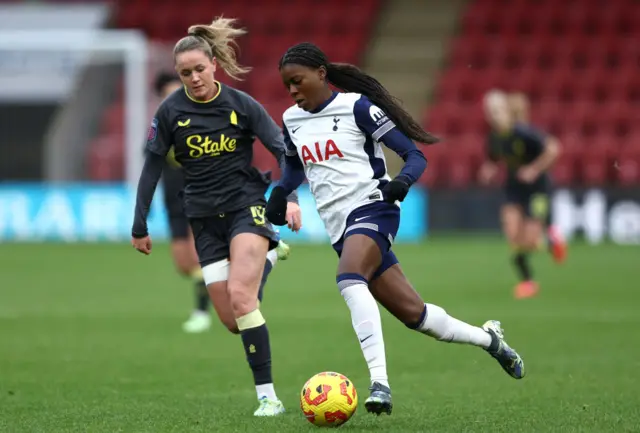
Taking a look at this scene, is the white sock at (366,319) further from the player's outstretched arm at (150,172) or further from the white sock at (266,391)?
the player's outstretched arm at (150,172)

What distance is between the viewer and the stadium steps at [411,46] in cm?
2777

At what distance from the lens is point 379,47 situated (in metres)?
28.9

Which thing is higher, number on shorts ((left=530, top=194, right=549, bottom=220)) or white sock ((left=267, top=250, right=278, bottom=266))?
white sock ((left=267, top=250, right=278, bottom=266))

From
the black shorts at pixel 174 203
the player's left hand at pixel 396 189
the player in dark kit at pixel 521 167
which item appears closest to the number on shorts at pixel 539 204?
the player in dark kit at pixel 521 167

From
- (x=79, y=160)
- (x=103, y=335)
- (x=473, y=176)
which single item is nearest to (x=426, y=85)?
(x=473, y=176)

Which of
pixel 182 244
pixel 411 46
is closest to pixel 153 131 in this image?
pixel 182 244

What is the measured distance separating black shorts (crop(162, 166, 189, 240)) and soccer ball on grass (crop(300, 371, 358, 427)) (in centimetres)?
545

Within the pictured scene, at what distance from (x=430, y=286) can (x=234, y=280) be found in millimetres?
7858

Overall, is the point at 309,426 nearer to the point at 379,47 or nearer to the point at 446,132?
the point at 446,132

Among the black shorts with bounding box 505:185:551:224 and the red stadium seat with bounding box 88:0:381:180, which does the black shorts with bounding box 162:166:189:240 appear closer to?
the black shorts with bounding box 505:185:551:224

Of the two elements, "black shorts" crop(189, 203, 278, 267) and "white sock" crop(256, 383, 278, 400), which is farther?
"black shorts" crop(189, 203, 278, 267)

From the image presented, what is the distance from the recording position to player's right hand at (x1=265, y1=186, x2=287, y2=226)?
6691 mm

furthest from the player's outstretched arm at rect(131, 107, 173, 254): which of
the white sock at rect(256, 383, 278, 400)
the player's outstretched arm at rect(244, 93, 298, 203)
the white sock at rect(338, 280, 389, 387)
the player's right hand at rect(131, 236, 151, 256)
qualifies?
the white sock at rect(338, 280, 389, 387)

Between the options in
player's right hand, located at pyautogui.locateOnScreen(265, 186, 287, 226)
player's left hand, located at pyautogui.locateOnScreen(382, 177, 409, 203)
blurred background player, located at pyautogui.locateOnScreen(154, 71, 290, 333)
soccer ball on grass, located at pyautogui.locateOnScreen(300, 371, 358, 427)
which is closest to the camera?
soccer ball on grass, located at pyautogui.locateOnScreen(300, 371, 358, 427)
